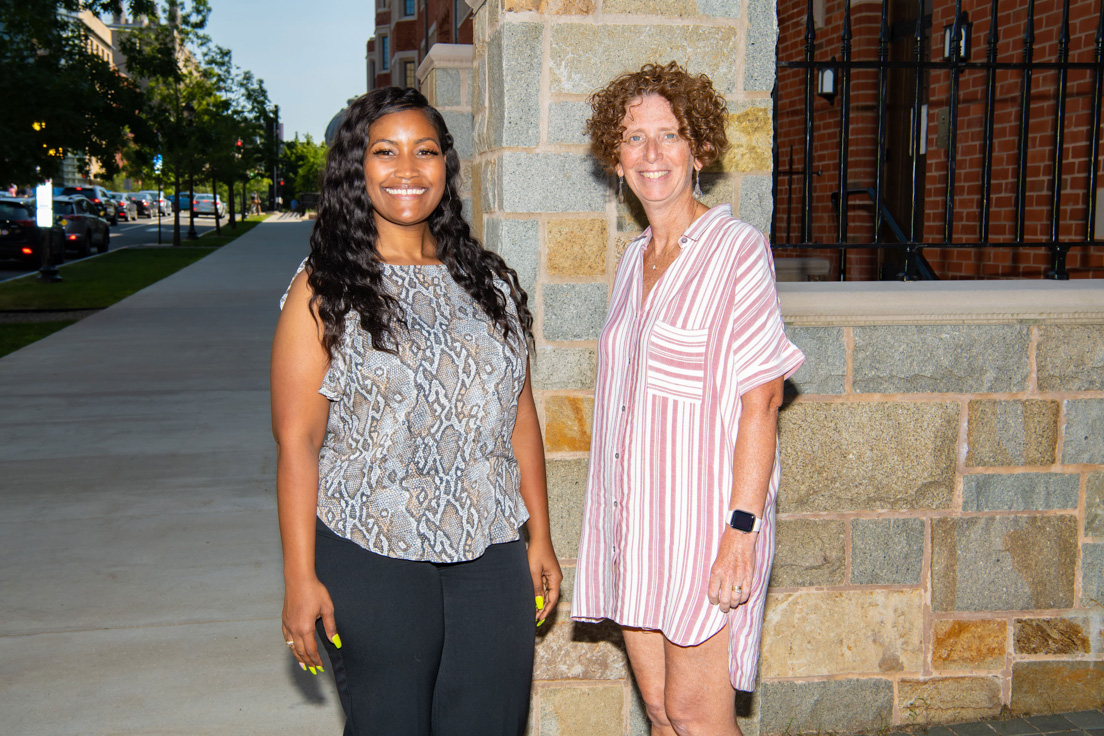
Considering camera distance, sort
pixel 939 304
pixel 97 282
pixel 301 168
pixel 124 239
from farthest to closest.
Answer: pixel 301 168
pixel 124 239
pixel 97 282
pixel 939 304

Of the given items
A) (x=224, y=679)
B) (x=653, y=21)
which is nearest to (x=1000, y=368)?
(x=653, y=21)

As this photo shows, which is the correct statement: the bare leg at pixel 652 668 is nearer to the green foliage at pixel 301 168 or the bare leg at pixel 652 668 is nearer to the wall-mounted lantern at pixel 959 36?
the wall-mounted lantern at pixel 959 36

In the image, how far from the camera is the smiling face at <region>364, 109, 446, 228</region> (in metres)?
2.45

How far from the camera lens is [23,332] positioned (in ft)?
45.1

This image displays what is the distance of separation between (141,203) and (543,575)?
6382cm

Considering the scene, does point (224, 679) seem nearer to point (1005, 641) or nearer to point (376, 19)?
point (1005, 641)

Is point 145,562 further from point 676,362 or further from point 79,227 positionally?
point 79,227

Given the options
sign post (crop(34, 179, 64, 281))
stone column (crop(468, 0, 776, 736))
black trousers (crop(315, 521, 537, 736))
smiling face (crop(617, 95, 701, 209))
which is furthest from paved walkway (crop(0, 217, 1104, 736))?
sign post (crop(34, 179, 64, 281))

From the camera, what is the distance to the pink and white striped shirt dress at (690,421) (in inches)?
94.1

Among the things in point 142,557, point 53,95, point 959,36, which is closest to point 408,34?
point 53,95

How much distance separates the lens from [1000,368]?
12.2ft

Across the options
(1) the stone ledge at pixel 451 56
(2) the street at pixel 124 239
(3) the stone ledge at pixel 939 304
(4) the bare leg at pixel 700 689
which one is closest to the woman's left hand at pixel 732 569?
(4) the bare leg at pixel 700 689

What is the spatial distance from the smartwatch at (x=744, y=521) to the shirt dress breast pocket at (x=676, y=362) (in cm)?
28

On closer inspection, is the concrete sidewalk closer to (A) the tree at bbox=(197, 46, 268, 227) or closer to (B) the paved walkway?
(B) the paved walkway
